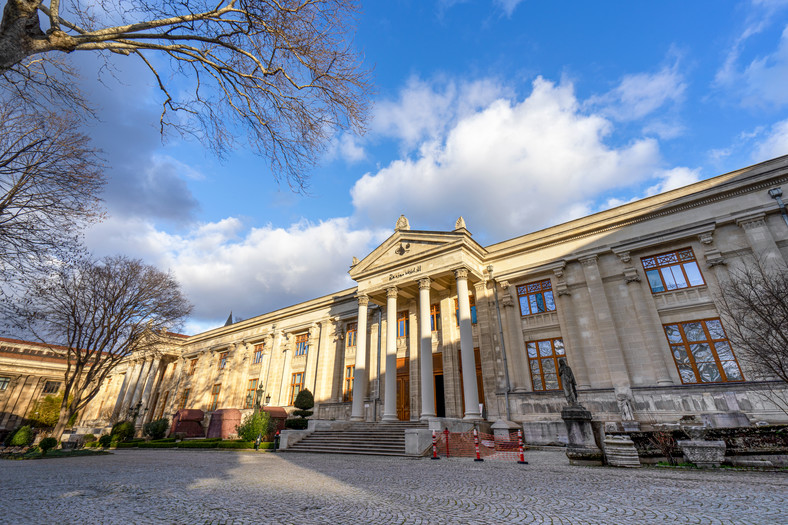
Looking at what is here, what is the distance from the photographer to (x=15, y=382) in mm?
47219

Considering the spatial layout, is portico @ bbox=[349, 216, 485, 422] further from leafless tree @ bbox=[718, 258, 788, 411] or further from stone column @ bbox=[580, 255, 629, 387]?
leafless tree @ bbox=[718, 258, 788, 411]

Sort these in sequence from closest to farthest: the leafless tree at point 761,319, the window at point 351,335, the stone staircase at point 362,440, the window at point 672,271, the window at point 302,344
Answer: the leafless tree at point 761,319 < the stone staircase at point 362,440 < the window at point 672,271 < the window at point 351,335 < the window at point 302,344

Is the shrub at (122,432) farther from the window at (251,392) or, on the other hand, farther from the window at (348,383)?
the window at (348,383)

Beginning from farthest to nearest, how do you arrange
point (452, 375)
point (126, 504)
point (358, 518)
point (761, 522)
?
point (452, 375) < point (126, 504) < point (358, 518) < point (761, 522)

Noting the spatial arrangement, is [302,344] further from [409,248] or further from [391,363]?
[409,248]

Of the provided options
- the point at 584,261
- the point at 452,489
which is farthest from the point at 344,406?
the point at 452,489

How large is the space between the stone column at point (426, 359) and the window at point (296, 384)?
49.7 feet

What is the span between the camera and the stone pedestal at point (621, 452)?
9391 mm

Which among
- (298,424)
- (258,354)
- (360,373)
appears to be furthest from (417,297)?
(258,354)

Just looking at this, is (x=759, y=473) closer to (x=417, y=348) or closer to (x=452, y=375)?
(x=452, y=375)

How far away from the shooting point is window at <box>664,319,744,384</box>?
1511 centimetres

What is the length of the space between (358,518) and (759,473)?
31.0ft

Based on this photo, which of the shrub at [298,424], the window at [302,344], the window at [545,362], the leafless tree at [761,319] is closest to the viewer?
the leafless tree at [761,319]

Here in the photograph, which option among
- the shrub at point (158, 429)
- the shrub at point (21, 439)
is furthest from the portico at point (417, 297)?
the shrub at point (21, 439)
